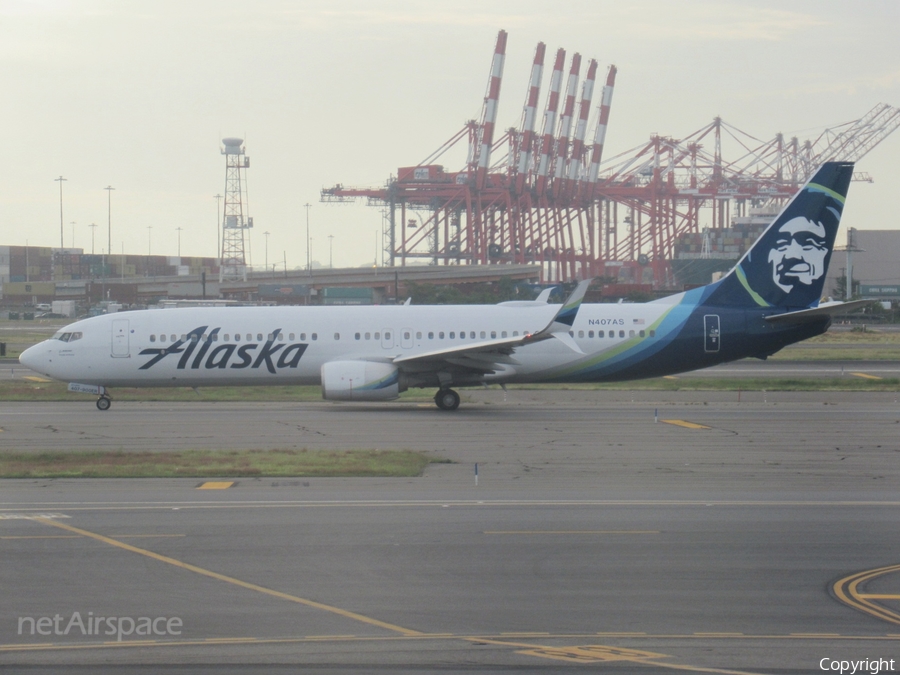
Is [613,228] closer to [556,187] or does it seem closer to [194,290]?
[556,187]

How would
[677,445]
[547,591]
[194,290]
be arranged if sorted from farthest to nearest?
[194,290] → [677,445] → [547,591]

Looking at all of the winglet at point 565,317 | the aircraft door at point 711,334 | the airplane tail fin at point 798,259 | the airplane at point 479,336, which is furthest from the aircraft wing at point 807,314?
the winglet at point 565,317

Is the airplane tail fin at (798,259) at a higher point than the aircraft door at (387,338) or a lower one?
higher

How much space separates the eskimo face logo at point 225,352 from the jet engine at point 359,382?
1.74 m

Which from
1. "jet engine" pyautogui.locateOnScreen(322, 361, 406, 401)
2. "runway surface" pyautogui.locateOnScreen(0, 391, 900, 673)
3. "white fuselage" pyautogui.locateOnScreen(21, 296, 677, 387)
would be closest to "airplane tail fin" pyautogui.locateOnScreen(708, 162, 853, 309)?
"white fuselage" pyautogui.locateOnScreen(21, 296, 677, 387)

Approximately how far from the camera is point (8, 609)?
9219mm

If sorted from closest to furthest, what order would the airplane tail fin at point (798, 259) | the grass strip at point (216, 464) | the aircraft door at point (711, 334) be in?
1. the grass strip at point (216, 464)
2. the aircraft door at point (711, 334)
3. the airplane tail fin at point (798, 259)

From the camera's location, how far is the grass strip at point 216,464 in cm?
1698

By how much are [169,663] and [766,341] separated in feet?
80.1

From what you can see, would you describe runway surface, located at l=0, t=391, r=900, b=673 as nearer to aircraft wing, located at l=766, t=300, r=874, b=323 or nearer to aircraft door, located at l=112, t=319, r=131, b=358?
aircraft wing, located at l=766, t=300, r=874, b=323

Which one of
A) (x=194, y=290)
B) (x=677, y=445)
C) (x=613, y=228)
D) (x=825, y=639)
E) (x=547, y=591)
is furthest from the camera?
(x=613, y=228)

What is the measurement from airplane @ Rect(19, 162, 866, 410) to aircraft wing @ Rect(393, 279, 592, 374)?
103 millimetres

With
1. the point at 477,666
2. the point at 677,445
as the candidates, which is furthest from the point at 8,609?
the point at 677,445

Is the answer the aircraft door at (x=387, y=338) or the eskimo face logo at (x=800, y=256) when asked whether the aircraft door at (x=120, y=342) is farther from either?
the eskimo face logo at (x=800, y=256)
